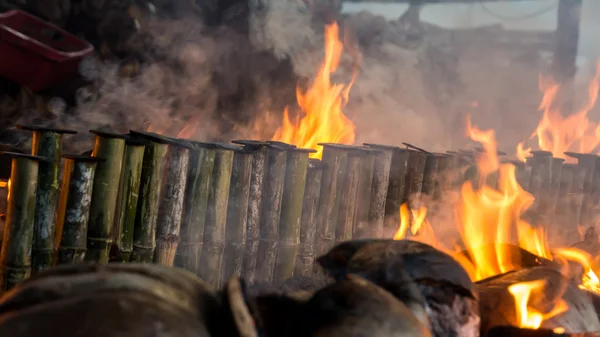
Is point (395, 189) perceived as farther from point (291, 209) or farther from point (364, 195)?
point (291, 209)

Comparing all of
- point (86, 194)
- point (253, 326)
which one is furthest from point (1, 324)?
point (86, 194)

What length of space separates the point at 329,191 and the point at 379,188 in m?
0.63

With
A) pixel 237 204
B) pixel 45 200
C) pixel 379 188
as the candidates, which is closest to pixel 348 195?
pixel 379 188

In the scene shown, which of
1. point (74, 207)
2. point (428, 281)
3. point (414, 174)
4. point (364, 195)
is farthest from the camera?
point (414, 174)

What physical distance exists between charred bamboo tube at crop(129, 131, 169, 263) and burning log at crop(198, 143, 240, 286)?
47 centimetres

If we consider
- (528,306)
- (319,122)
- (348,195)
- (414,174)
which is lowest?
(528,306)

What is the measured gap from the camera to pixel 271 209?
4918 millimetres

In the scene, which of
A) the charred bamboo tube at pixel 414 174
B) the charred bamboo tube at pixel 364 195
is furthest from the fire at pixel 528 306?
the charred bamboo tube at pixel 414 174

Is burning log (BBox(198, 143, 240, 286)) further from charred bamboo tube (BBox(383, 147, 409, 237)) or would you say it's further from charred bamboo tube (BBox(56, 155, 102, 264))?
charred bamboo tube (BBox(383, 147, 409, 237))

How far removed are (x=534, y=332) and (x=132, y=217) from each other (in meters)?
2.76

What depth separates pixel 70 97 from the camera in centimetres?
813

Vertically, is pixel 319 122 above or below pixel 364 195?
above

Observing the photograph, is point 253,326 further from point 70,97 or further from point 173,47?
point 173,47

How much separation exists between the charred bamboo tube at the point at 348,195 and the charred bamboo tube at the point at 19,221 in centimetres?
284
